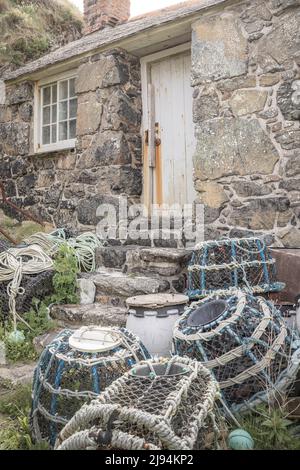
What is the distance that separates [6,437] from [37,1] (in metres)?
10.1

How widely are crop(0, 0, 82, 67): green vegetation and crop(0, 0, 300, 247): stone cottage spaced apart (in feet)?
4.08

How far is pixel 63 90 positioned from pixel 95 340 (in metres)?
5.39

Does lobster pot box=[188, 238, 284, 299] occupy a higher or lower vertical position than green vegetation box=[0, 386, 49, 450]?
higher

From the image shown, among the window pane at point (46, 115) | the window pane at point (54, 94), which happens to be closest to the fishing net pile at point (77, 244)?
the window pane at point (46, 115)

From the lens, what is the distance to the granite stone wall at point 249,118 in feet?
14.1

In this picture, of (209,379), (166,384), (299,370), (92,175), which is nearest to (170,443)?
(166,384)

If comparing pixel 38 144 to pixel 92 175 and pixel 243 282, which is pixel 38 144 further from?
pixel 243 282

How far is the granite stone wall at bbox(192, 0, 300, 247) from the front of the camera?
14.1 ft

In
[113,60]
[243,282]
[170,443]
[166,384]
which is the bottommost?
[170,443]

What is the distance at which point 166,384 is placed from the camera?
1.91 metres

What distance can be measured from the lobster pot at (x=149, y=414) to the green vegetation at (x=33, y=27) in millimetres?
7705

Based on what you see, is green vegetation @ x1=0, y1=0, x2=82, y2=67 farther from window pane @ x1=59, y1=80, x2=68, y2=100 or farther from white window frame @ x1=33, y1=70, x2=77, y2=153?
window pane @ x1=59, y1=80, x2=68, y2=100

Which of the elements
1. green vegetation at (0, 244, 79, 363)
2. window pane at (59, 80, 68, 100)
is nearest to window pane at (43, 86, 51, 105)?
window pane at (59, 80, 68, 100)

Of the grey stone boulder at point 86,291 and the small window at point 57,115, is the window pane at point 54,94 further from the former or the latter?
the grey stone boulder at point 86,291
